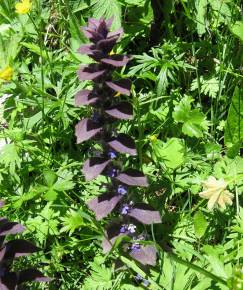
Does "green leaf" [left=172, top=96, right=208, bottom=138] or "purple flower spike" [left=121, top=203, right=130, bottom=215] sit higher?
"green leaf" [left=172, top=96, right=208, bottom=138]

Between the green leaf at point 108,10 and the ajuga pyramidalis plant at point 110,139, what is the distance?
2.01ft

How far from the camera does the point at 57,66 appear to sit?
8.67 ft

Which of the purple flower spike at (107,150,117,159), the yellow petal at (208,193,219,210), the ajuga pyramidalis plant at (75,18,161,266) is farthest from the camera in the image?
the yellow petal at (208,193,219,210)

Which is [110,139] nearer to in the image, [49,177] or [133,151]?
[133,151]

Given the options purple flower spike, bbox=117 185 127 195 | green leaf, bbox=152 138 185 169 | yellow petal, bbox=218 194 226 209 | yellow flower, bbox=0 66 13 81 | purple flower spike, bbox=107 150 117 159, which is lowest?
yellow petal, bbox=218 194 226 209

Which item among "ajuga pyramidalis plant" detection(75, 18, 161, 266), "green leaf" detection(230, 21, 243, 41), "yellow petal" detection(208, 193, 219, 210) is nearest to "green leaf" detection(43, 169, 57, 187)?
"ajuga pyramidalis plant" detection(75, 18, 161, 266)

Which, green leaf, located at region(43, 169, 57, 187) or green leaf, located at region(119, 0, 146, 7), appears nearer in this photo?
green leaf, located at region(43, 169, 57, 187)

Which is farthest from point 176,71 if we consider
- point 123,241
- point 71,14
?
point 123,241

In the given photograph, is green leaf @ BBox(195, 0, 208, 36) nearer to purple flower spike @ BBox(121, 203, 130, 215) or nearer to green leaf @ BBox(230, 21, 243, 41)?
A: green leaf @ BBox(230, 21, 243, 41)

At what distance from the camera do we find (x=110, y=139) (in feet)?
6.40

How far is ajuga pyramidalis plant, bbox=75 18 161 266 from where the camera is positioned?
1.81m

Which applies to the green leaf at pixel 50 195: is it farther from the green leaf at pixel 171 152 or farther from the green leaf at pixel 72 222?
the green leaf at pixel 171 152

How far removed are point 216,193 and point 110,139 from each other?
1.62 ft

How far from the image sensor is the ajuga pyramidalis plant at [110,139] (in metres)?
1.81
